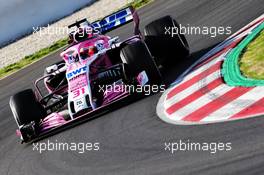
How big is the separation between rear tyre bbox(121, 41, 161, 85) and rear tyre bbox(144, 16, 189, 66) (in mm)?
1177

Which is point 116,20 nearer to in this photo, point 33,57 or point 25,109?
point 25,109

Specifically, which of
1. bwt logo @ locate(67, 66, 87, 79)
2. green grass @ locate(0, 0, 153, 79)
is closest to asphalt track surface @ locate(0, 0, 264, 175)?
bwt logo @ locate(67, 66, 87, 79)

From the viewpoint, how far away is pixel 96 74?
1052cm

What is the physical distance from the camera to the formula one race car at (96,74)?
999 centimetres

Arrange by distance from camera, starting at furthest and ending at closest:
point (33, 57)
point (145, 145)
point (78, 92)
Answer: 1. point (33, 57)
2. point (78, 92)
3. point (145, 145)

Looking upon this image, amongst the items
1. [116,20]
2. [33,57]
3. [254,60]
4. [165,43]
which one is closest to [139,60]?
[165,43]

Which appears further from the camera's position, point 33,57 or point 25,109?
point 33,57

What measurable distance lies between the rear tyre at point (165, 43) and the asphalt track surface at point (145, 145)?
30 cm

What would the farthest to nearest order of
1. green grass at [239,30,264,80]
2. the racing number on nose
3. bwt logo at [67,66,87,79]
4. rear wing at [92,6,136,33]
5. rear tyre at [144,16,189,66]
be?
rear wing at [92,6,136,33] < rear tyre at [144,16,189,66] < bwt logo at [67,66,87,79] < the racing number on nose < green grass at [239,30,264,80]

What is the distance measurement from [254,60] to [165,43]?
8.00ft

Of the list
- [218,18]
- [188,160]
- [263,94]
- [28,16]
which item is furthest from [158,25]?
[28,16]

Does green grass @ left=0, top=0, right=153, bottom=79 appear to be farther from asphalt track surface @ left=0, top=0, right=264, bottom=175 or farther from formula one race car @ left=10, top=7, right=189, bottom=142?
formula one race car @ left=10, top=7, right=189, bottom=142

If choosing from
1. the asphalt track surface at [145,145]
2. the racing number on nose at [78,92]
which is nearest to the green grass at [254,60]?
the asphalt track surface at [145,145]

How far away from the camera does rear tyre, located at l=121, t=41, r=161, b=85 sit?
1020 centimetres
